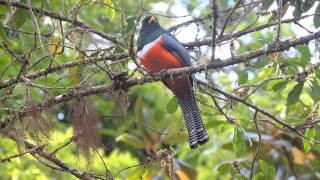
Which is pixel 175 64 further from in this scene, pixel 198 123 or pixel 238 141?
pixel 238 141

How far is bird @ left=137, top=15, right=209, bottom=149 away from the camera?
3.68m

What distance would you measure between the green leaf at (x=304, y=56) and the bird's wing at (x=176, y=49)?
0.64 m

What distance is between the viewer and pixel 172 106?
389 cm

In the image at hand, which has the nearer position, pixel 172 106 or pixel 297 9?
pixel 297 9

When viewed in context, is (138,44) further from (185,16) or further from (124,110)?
(124,110)

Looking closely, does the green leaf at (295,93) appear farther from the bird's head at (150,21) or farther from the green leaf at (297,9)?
the bird's head at (150,21)

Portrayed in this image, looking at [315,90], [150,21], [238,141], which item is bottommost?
[238,141]

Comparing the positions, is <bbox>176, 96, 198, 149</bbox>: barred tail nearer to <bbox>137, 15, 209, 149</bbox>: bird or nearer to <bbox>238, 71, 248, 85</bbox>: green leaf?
<bbox>137, 15, 209, 149</bbox>: bird

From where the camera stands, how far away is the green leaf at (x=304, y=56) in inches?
140

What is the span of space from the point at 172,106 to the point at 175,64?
0.26 meters

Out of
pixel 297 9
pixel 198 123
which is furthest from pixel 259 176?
pixel 297 9

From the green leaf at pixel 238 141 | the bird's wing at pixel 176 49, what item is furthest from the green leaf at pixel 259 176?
the bird's wing at pixel 176 49

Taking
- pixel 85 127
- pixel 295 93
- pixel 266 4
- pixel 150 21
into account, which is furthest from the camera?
pixel 150 21

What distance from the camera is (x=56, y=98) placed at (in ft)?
10.6
